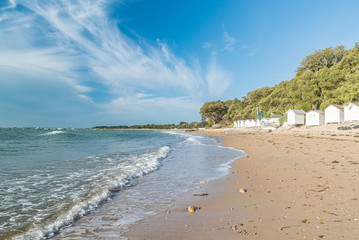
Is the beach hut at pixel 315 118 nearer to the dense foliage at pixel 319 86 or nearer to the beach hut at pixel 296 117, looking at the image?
the beach hut at pixel 296 117

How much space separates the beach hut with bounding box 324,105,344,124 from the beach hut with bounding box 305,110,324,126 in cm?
135

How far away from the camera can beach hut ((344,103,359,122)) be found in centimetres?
3095

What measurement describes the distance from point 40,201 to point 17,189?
1.47 m

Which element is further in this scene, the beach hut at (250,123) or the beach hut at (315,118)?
the beach hut at (250,123)

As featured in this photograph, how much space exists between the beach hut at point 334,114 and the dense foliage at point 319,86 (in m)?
1.69

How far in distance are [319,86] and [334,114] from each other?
56.7 ft

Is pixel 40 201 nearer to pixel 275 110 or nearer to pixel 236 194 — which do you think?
pixel 236 194

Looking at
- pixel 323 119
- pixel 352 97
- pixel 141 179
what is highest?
pixel 352 97

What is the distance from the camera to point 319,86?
159 ft

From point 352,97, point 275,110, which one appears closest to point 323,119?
point 352,97

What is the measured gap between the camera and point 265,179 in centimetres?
605

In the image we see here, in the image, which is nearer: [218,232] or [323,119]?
[218,232]

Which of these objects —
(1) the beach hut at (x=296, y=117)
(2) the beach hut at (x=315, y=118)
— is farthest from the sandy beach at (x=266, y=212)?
(1) the beach hut at (x=296, y=117)

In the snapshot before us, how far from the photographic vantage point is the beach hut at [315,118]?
123 feet
